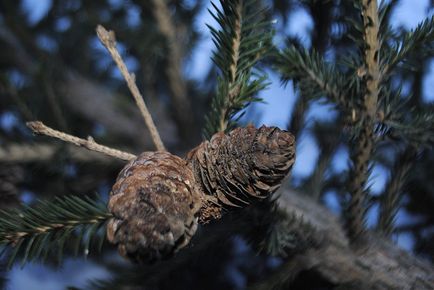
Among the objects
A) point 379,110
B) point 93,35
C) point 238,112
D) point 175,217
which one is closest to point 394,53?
point 379,110

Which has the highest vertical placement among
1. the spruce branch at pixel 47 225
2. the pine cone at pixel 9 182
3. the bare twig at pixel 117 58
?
the pine cone at pixel 9 182

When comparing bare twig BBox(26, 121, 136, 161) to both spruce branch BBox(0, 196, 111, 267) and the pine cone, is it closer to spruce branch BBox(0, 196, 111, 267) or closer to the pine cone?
spruce branch BBox(0, 196, 111, 267)

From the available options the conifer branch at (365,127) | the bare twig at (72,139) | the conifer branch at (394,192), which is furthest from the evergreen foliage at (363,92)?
the bare twig at (72,139)

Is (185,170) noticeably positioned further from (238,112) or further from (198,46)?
(198,46)

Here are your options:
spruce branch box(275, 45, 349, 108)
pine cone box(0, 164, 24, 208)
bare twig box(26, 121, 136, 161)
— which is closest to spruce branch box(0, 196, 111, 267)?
bare twig box(26, 121, 136, 161)

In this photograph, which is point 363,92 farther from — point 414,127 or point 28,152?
point 28,152

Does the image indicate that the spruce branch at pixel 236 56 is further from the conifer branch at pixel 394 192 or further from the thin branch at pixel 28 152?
the thin branch at pixel 28 152

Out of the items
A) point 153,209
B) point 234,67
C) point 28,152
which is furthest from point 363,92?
point 28,152
